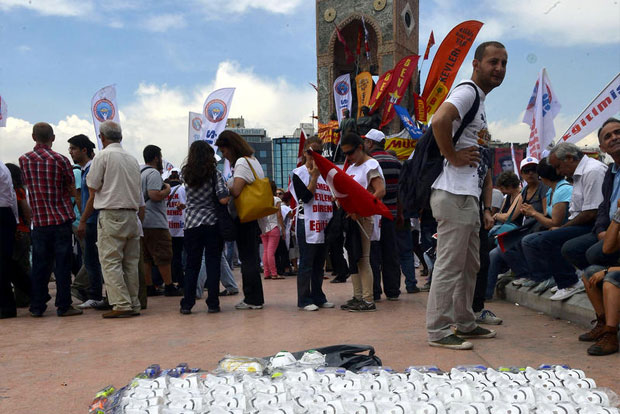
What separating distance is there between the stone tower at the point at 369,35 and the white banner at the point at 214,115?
17180mm

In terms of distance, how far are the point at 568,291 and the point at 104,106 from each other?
856cm

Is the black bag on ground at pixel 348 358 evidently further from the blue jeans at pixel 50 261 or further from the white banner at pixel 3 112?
the white banner at pixel 3 112

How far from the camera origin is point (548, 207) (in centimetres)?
612

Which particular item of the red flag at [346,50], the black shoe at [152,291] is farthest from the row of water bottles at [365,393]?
the red flag at [346,50]

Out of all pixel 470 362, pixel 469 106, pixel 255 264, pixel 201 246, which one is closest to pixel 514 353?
pixel 470 362

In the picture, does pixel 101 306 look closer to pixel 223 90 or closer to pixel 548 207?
pixel 548 207

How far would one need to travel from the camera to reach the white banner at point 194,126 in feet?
42.7

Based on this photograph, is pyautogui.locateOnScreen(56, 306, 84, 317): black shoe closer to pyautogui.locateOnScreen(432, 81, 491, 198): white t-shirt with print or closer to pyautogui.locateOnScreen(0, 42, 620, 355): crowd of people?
pyautogui.locateOnScreen(0, 42, 620, 355): crowd of people

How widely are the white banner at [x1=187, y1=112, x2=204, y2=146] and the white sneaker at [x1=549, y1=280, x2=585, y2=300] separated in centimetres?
914

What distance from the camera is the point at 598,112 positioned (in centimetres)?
747

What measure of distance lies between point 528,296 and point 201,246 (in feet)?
11.7

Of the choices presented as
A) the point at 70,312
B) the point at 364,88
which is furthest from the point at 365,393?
the point at 364,88

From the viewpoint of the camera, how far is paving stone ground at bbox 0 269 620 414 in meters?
3.50

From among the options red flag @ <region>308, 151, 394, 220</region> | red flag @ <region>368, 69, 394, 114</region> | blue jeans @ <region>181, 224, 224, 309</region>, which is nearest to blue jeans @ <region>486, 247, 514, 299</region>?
red flag @ <region>308, 151, 394, 220</region>
